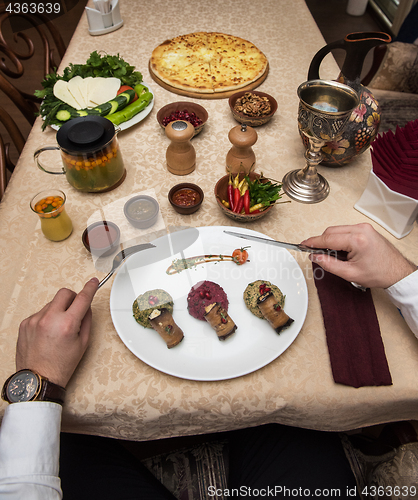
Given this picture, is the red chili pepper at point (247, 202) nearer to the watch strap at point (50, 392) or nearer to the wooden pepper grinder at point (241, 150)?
the wooden pepper grinder at point (241, 150)

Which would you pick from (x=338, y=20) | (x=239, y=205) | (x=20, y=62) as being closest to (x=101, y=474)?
(x=239, y=205)

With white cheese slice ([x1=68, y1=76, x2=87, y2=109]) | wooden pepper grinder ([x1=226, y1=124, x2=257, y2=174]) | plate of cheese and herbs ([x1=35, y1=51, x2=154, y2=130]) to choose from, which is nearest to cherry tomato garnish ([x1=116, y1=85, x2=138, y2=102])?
plate of cheese and herbs ([x1=35, y1=51, x2=154, y2=130])

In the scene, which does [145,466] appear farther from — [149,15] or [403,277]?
[149,15]

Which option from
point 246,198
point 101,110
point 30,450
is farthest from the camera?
point 101,110

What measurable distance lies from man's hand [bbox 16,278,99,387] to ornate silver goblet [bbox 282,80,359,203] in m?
0.71

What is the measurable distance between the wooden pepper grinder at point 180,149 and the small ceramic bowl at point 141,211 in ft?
0.54

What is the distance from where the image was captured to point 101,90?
4.05 feet

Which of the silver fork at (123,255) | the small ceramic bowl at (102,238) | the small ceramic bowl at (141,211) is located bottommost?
the silver fork at (123,255)

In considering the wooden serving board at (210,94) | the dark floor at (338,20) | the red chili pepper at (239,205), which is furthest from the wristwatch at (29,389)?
the dark floor at (338,20)

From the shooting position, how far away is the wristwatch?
2.05 ft

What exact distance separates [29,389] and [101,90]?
3.46ft

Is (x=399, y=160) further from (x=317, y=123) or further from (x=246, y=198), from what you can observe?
(x=246, y=198)

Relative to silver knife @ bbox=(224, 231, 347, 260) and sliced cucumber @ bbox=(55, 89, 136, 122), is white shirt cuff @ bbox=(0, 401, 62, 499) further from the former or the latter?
sliced cucumber @ bbox=(55, 89, 136, 122)

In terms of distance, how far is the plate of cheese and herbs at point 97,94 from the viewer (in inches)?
45.8
